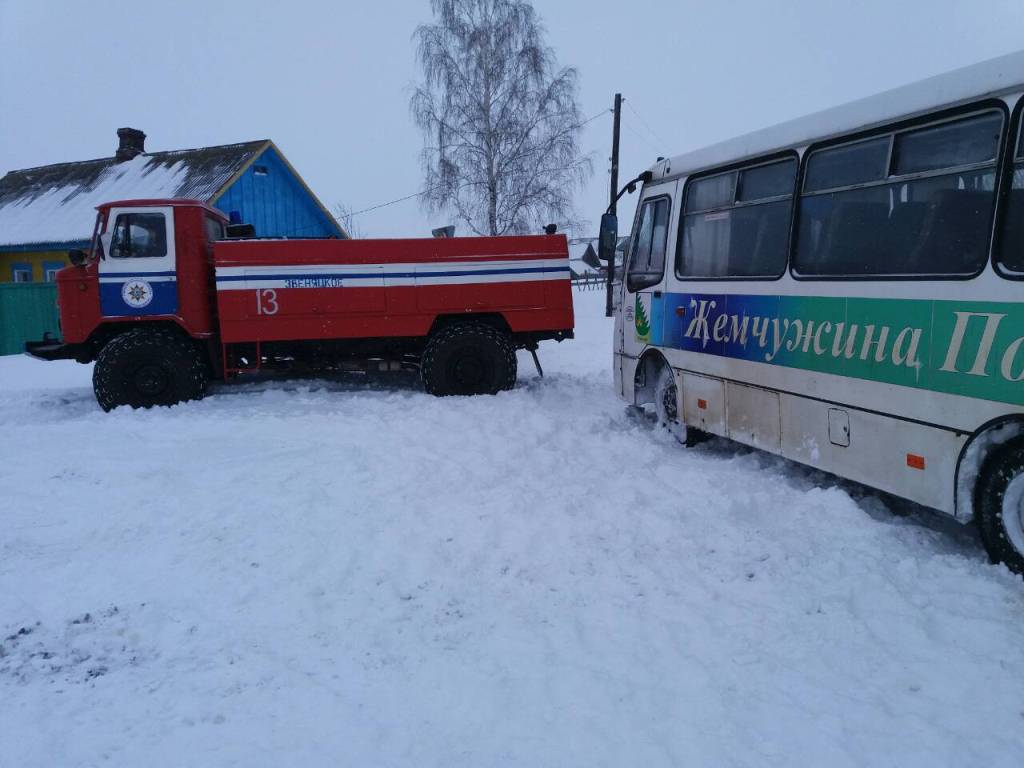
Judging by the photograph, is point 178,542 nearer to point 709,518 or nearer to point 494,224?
point 709,518

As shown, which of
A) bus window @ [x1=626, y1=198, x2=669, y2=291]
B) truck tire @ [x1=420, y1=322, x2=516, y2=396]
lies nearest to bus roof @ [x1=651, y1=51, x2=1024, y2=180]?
bus window @ [x1=626, y1=198, x2=669, y2=291]

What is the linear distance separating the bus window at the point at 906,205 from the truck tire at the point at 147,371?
24.5 ft

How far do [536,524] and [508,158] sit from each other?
2081cm

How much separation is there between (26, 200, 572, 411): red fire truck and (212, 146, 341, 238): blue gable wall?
Result: 10.7 meters

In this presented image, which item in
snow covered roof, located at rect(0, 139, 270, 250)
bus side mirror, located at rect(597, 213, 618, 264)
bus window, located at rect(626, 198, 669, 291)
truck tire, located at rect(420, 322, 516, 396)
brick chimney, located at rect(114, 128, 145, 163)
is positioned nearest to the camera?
bus window, located at rect(626, 198, 669, 291)

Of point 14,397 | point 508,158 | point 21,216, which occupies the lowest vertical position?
point 14,397

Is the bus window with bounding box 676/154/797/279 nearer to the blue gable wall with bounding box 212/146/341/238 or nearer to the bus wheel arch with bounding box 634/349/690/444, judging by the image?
the bus wheel arch with bounding box 634/349/690/444

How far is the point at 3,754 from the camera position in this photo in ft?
8.78

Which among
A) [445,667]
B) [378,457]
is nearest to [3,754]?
[445,667]

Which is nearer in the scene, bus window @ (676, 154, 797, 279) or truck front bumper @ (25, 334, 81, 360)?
bus window @ (676, 154, 797, 279)

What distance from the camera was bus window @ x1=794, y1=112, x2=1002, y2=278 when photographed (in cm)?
396

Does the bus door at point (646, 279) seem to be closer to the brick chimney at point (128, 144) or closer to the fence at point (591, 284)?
the brick chimney at point (128, 144)

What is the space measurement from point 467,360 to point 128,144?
64.9ft

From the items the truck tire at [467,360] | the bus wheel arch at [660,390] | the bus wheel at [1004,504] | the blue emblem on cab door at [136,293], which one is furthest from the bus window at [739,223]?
the blue emblem on cab door at [136,293]
